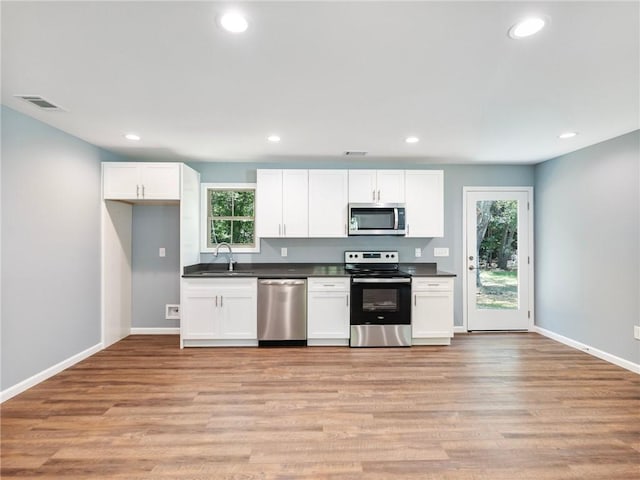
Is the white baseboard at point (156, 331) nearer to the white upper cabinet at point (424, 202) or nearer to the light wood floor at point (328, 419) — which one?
the light wood floor at point (328, 419)

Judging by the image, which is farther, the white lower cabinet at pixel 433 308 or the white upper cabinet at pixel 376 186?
the white upper cabinet at pixel 376 186

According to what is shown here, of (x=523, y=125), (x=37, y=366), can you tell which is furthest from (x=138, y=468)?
(x=523, y=125)

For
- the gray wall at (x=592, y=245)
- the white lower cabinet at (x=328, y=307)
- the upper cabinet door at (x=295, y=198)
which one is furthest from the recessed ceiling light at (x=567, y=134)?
the upper cabinet door at (x=295, y=198)

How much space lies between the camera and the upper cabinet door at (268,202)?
4395 millimetres

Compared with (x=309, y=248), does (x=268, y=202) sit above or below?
above

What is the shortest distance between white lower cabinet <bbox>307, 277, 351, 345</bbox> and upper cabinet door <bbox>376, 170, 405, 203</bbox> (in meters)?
1.23

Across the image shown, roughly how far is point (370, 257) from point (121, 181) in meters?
3.25

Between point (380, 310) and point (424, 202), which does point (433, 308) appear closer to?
point (380, 310)

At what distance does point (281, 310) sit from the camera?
4094 mm

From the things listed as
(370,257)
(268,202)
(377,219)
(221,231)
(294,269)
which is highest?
(268,202)

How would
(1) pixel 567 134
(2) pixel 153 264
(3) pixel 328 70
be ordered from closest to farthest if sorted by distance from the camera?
(3) pixel 328 70 < (1) pixel 567 134 < (2) pixel 153 264

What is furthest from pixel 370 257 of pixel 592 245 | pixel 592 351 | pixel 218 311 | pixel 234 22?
pixel 234 22

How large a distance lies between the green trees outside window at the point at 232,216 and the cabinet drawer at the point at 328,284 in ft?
3.69

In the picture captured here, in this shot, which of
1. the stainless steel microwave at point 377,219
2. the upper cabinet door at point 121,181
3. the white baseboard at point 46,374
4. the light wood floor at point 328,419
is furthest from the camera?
the stainless steel microwave at point 377,219
